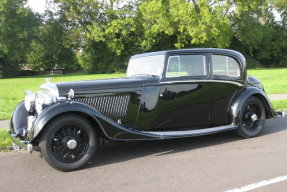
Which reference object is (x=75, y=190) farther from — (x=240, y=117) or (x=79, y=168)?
(x=240, y=117)

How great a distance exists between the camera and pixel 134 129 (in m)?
4.81

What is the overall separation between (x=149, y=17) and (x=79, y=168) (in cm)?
3265

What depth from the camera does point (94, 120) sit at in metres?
4.28

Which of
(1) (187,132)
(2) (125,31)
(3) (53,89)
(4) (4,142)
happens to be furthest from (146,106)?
(2) (125,31)

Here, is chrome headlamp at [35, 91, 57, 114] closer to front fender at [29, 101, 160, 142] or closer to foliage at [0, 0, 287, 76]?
front fender at [29, 101, 160, 142]

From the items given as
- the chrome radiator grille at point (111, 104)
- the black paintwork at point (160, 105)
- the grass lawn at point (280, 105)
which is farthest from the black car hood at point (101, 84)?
the grass lawn at point (280, 105)

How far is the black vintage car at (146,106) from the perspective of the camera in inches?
163

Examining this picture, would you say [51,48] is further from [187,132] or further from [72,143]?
[72,143]

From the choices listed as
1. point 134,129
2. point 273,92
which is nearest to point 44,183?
point 134,129

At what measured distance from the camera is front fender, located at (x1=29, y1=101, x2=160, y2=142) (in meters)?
3.98

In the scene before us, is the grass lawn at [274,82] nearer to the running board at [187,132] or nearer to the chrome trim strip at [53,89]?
the running board at [187,132]

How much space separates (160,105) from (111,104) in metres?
0.81

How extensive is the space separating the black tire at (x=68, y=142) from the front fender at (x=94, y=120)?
103 millimetres

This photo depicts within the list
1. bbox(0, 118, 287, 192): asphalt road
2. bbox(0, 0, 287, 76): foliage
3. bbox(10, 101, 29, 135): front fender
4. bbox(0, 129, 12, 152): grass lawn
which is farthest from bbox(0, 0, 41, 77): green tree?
bbox(0, 118, 287, 192): asphalt road
